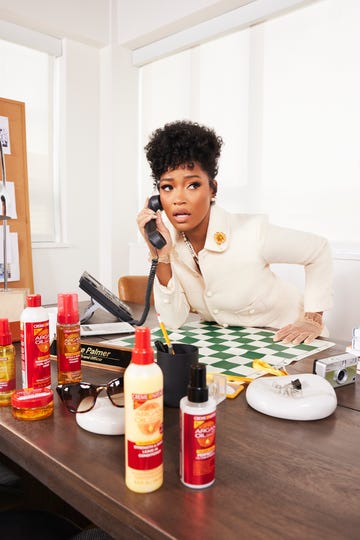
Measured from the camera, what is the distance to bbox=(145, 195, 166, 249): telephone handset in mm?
1596

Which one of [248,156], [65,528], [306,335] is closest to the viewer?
[65,528]

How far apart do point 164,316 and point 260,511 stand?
997 millimetres

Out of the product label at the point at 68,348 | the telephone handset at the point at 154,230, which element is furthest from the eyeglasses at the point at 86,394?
the telephone handset at the point at 154,230

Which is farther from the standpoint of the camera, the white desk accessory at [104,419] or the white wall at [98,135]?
the white wall at [98,135]

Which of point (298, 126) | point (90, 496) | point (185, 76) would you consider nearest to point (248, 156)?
point (298, 126)

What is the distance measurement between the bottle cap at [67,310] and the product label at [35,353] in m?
0.04

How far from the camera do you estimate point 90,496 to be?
56 centimetres

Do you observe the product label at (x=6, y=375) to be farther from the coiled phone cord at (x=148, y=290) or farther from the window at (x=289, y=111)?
the window at (x=289, y=111)

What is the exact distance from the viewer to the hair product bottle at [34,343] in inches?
31.7

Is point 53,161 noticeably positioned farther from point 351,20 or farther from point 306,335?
point 306,335

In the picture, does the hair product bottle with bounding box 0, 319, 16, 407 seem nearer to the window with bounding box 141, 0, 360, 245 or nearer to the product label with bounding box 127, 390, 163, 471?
the product label with bounding box 127, 390, 163, 471

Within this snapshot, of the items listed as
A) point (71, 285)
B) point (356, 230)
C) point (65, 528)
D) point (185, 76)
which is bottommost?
point (65, 528)

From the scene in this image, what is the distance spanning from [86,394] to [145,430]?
23 cm

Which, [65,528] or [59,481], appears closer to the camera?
[59,481]
